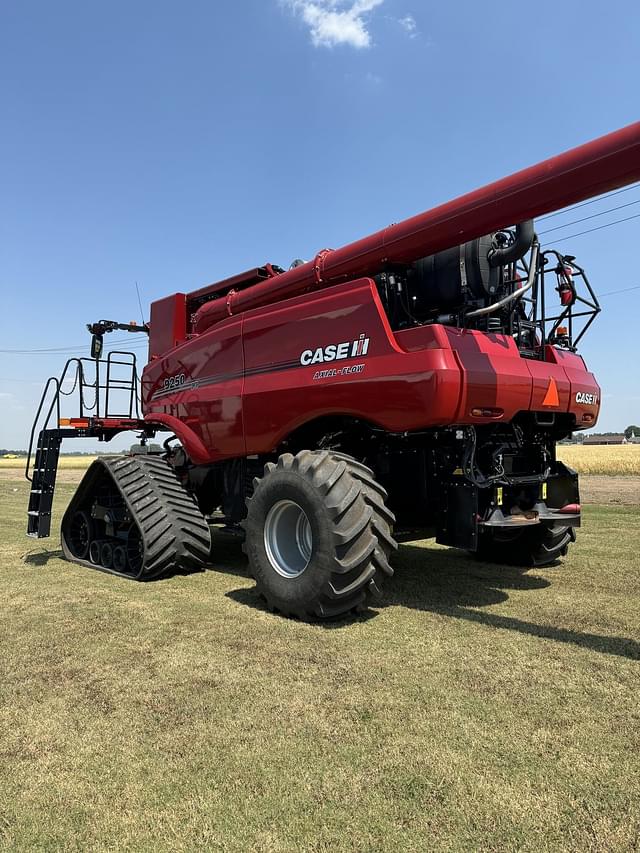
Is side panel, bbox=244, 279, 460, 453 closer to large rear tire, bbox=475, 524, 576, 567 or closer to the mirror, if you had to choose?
large rear tire, bbox=475, 524, 576, 567

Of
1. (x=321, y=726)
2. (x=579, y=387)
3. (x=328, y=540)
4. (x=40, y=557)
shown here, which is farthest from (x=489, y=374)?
(x=40, y=557)

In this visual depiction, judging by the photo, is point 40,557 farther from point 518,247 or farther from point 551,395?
point 518,247

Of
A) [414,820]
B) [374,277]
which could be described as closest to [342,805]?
[414,820]

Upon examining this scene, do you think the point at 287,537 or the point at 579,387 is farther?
the point at 579,387

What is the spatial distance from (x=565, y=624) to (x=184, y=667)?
2.76 m

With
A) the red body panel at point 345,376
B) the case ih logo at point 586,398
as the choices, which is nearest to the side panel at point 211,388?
the red body panel at point 345,376

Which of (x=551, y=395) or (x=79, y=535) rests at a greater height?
(x=551, y=395)

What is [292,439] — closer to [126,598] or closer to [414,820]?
[126,598]

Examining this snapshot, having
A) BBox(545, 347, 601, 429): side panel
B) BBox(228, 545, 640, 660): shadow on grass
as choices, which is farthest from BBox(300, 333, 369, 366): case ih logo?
BBox(228, 545, 640, 660): shadow on grass

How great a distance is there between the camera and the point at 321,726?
9.68 feet

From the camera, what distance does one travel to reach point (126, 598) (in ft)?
18.1

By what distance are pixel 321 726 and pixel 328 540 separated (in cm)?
176

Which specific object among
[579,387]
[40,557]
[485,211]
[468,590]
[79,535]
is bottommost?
[40,557]

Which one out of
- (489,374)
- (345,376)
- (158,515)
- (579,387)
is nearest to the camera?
(489,374)
